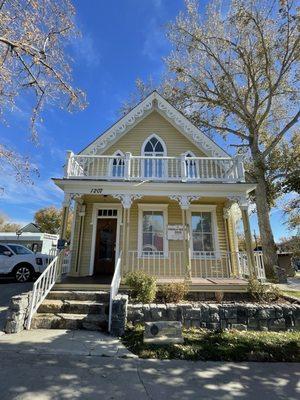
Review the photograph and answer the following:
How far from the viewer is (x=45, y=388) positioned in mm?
3588

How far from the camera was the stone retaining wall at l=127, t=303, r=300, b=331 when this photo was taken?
653cm

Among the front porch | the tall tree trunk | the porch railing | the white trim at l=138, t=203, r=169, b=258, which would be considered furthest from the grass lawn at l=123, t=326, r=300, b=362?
the tall tree trunk

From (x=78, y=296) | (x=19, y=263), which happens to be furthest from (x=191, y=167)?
(x=19, y=263)

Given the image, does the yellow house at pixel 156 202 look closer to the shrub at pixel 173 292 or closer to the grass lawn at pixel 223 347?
the shrub at pixel 173 292

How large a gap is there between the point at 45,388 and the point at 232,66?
18057mm

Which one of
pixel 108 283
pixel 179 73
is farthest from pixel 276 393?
pixel 179 73

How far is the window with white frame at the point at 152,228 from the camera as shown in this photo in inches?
421

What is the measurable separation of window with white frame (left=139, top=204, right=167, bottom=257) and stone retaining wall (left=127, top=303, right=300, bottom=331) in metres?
4.03

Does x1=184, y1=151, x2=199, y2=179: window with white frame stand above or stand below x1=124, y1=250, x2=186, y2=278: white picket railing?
above

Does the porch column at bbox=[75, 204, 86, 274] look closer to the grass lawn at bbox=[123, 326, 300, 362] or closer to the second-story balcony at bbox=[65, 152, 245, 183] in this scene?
the second-story balcony at bbox=[65, 152, 245, 183]

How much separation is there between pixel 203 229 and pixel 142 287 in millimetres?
4672

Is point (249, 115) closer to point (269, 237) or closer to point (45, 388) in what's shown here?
point (269, 237)

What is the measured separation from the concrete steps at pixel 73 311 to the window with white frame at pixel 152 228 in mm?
3480

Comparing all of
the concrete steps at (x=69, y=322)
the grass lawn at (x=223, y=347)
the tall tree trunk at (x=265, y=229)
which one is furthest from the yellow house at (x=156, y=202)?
the tall tree trunk at (x=265, y=229)
